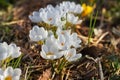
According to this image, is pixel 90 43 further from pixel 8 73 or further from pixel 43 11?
pixel 8 73

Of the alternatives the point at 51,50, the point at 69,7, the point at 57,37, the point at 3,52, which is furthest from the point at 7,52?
the point at 69,7

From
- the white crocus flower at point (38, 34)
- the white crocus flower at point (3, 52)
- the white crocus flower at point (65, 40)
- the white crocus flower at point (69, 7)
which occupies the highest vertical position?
the white crocus flower at point (69, 7)

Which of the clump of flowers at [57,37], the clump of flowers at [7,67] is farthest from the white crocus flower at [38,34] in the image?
the clump of flowers at [7,67]

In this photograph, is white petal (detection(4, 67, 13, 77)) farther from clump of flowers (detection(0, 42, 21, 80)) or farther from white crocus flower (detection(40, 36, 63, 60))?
white crocus flower (detection(40, 36, 63, 60))

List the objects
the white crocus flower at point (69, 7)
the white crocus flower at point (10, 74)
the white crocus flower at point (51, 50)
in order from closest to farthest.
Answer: the white crocus flower at point (10, 74), the white crocus flower at point (51, 50), the white crocus flower at point (69, 7)

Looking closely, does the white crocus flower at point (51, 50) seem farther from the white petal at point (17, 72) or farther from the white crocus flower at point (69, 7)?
Answer: the white crocus flower at point (69, 7)

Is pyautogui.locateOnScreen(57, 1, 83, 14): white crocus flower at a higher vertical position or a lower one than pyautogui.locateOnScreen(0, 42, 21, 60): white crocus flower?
higher

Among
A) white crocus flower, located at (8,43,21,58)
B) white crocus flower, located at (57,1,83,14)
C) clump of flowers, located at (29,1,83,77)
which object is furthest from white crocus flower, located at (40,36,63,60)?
white crocus flower, located at (57,1,83,14)

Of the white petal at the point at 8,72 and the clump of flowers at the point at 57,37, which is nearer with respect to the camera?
the white petal at the point at 8,72

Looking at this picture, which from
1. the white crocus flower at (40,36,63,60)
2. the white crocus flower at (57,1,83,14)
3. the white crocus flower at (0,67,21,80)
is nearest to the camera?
the white crocus flower at (0,67,21,80)
